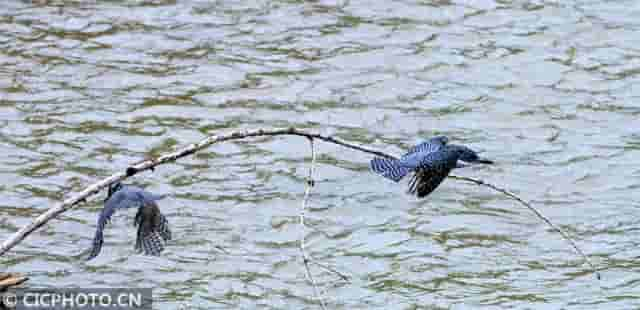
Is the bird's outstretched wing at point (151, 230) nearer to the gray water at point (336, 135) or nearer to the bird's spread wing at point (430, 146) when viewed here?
the bird's spread wing at point (430, 146)

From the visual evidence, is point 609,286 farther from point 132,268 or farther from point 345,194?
point 132,268

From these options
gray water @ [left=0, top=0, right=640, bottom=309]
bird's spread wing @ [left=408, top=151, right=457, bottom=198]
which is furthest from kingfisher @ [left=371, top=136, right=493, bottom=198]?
gray water @ [left=0, top=0, right=640, bottom=309]

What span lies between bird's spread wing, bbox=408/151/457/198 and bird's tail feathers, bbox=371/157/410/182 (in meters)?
0.03

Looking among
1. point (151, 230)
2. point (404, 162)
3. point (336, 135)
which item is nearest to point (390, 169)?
point (404, 162)

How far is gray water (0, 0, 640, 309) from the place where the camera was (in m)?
4.71

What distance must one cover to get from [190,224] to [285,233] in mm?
404

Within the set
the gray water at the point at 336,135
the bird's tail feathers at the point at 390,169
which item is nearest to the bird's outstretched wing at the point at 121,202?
the bird's tail feathers at the point at 390,169

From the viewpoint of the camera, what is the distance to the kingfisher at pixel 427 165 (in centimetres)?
220

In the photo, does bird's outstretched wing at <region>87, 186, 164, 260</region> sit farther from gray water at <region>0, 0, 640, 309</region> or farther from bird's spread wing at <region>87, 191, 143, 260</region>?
gray water at <region>0, 0, 640, 309</region>

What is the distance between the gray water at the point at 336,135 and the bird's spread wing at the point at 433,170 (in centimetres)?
230

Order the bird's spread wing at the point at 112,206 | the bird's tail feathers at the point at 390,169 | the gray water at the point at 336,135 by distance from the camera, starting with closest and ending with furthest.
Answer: the bird's spread wing at the point at 112,206, the bird's tail feathers at the point at 390,169, the gray water at the point at 336,135

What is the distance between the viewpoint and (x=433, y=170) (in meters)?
2.20

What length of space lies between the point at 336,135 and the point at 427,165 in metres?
3.81

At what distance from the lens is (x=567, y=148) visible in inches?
233
